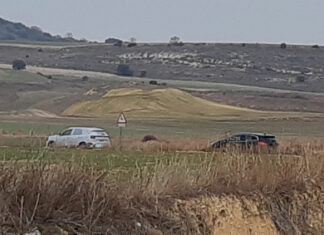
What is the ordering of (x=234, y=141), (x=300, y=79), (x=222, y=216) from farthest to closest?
1. (x=300, y=79)
2. (x=234, y=141)
3. (x=222, y=216)

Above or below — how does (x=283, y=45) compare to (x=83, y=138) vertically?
below

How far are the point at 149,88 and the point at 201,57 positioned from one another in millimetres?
54700

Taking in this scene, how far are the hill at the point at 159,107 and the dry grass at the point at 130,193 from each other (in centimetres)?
7322

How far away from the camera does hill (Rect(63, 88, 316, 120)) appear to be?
9331 cm

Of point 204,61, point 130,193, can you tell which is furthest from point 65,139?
point 204,61

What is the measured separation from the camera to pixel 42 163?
12219mm

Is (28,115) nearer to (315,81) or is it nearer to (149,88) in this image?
(149,88)

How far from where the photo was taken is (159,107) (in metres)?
99.5

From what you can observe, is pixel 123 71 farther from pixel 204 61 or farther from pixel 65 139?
pixel 65 139

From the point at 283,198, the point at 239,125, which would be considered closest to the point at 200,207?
the point at 283,198

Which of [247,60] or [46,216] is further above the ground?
[46,216]

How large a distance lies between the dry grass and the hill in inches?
2883

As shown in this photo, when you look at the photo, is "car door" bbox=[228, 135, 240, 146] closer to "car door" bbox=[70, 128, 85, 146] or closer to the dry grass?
the dry grass

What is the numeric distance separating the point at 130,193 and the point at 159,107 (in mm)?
86439
